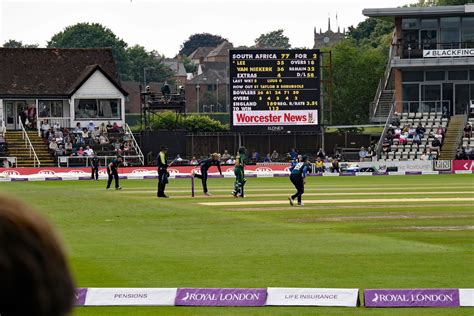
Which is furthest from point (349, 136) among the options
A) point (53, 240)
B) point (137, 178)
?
point (53, 240)

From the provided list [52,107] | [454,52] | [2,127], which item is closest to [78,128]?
[2,127]

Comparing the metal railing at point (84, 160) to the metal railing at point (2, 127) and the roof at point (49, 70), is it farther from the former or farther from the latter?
the roof at point (49, 70)

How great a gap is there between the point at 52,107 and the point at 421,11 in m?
22.6

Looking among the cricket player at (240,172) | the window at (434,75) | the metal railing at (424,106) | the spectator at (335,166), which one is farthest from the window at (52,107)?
the cricket player at (240,172)

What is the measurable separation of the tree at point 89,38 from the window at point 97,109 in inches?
2873

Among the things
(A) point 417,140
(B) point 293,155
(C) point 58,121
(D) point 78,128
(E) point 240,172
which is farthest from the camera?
(C) point 58,121

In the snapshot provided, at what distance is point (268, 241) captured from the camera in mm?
20219

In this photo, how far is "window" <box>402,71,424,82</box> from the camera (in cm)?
6788

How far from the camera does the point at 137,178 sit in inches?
2082

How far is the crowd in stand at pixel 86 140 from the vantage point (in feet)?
184

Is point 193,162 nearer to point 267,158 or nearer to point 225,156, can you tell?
point 225,156

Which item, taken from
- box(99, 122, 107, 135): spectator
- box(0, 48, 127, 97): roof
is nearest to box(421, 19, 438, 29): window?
box(0, 48, 127, 97): roof

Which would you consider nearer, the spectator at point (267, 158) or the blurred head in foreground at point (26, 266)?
the blurred head in foreground at point (26, 266)

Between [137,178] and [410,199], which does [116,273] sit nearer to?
[410,199]
